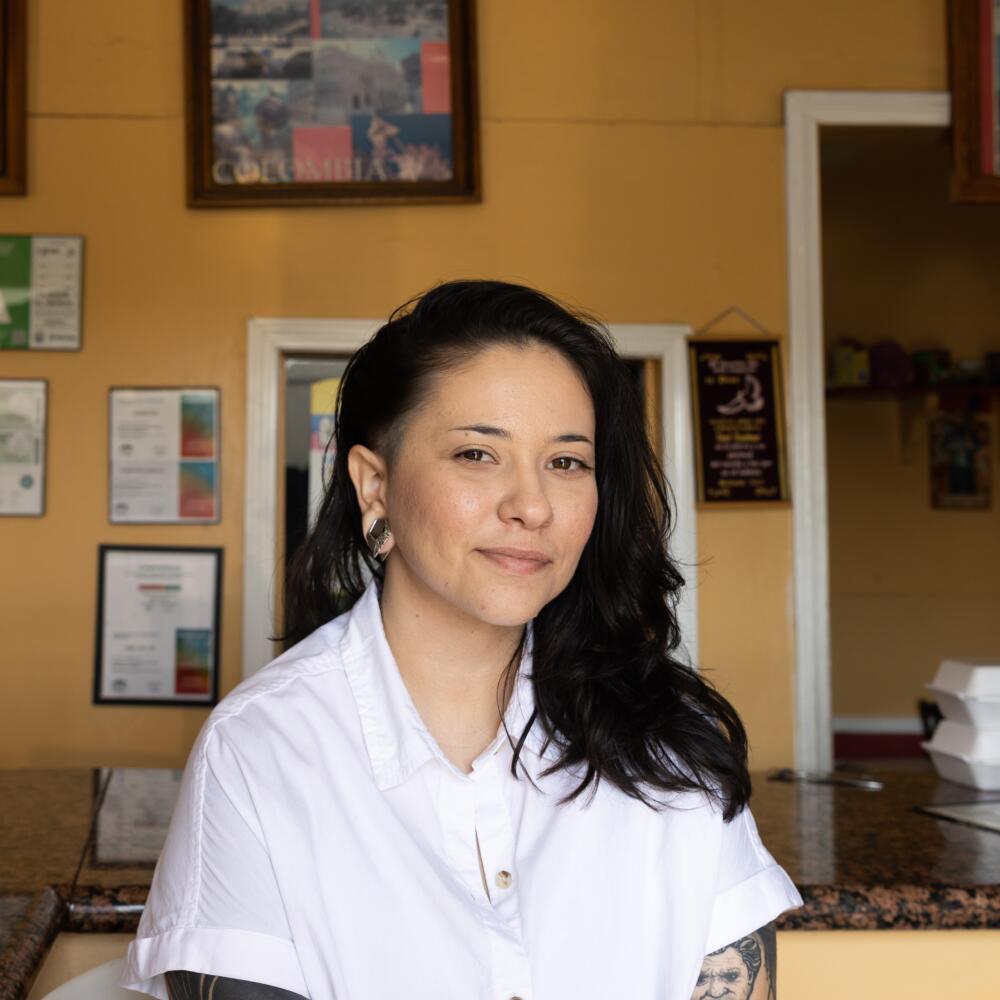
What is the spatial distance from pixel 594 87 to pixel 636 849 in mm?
2437

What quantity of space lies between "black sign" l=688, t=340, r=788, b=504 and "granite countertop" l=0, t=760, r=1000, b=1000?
50.9 inches

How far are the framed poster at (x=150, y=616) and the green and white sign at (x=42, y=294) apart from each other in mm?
543

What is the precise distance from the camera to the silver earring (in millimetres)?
1288

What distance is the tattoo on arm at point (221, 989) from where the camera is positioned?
105 cm

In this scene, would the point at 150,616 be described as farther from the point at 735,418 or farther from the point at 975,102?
the point at 975,102

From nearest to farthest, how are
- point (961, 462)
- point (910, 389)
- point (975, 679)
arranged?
1. point (975, 679)
2. point (910, 389)
3. point (961, 462)

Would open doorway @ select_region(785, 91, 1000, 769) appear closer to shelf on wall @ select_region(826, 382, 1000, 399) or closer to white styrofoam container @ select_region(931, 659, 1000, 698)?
shelf on wall @ select_region(826, 382, 1000, 399)

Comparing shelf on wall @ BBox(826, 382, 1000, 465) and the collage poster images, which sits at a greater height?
the collage poster images

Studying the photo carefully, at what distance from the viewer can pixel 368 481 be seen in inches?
51.7

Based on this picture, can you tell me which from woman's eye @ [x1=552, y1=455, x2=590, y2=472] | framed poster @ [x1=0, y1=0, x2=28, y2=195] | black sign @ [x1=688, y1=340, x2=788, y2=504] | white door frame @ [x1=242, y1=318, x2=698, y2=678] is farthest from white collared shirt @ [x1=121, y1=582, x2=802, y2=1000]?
framed poster @ [x1=0, y1=0, x2=28, y2=195]

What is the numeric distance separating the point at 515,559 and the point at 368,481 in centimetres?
22

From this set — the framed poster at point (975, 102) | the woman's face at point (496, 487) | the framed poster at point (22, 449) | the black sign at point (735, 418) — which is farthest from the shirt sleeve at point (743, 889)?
the framed poster at point (975, 102)

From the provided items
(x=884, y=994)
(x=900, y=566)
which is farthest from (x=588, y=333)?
(x=900, y=566)

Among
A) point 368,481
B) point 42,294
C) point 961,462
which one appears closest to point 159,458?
point 42,294
